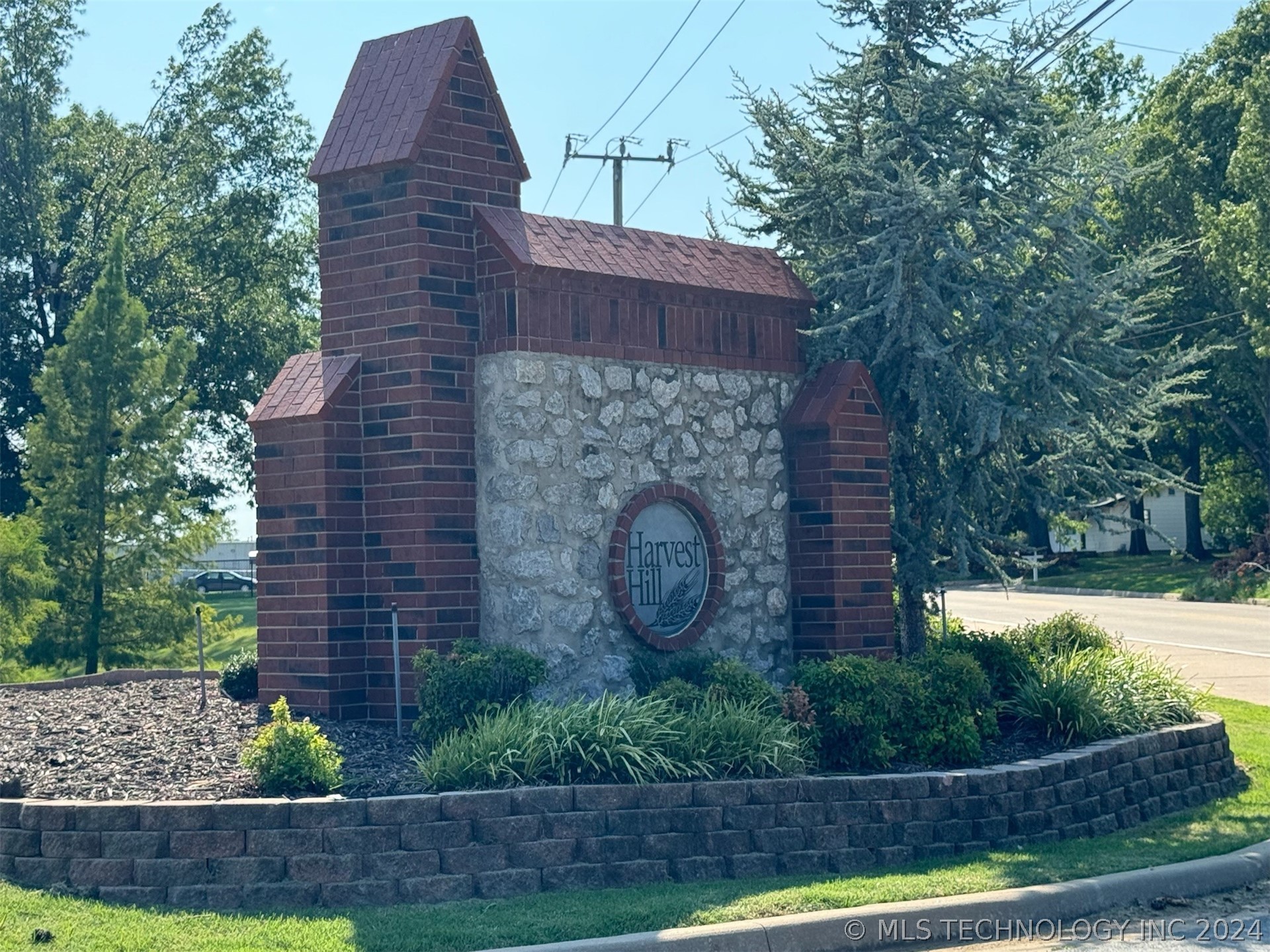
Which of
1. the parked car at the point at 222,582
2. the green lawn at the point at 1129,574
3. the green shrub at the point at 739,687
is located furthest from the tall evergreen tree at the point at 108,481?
the parked car at the point at 222,582

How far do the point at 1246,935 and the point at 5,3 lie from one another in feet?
103

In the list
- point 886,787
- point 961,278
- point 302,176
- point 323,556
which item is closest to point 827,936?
point 886,787

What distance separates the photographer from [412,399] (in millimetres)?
10141

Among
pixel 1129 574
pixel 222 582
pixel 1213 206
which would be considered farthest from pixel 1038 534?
pixel 222 582

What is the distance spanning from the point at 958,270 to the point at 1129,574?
3007 cm

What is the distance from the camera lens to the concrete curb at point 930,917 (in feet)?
22.8

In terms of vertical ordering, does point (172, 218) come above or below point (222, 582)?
above

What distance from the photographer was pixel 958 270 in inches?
488

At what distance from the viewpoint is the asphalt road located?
1805 centimetres

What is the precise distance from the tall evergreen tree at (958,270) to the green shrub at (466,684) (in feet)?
13.6

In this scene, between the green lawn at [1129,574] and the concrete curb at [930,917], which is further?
the green lawn at [1129,574]

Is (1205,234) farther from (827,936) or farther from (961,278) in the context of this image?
(827,936)

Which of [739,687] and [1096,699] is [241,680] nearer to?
[739,687]

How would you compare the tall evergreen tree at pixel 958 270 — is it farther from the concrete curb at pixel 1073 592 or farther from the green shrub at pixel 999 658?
the concrete curb at pixel 1073 592
